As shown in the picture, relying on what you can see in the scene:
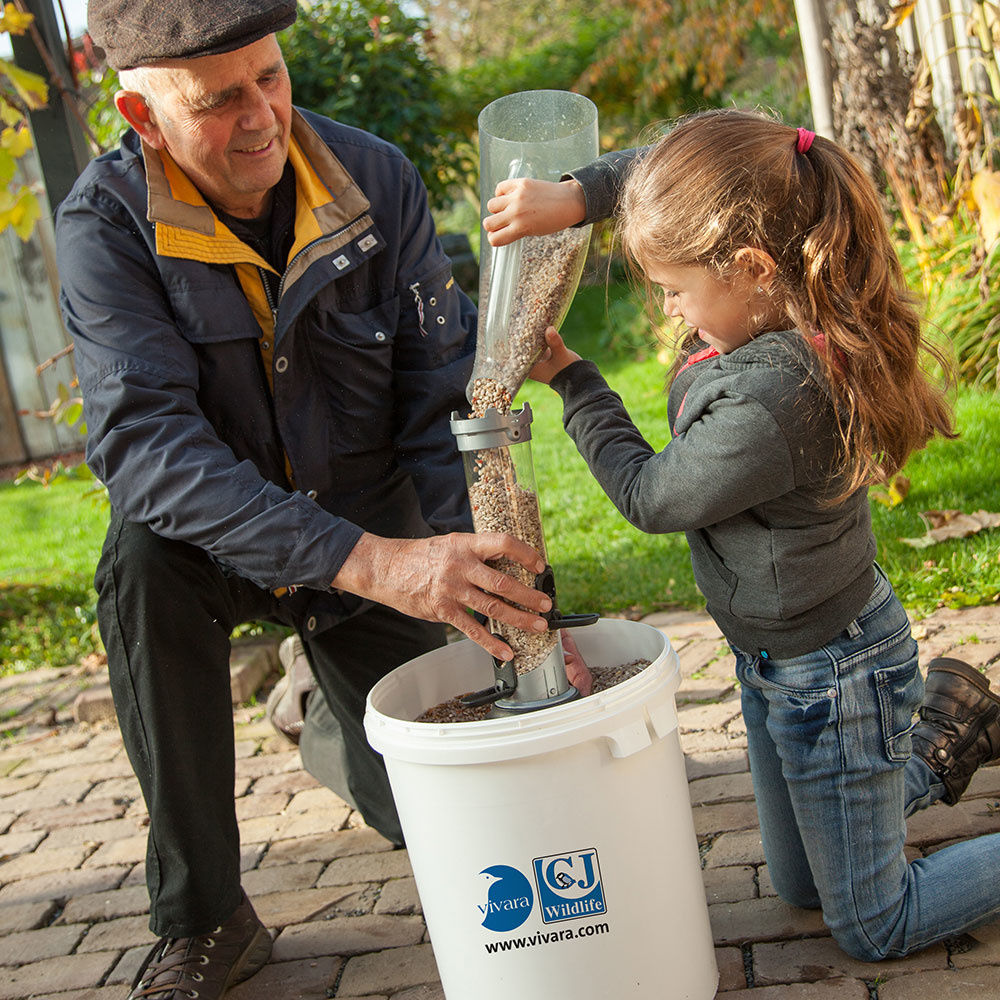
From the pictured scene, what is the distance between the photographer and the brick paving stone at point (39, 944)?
2342mm

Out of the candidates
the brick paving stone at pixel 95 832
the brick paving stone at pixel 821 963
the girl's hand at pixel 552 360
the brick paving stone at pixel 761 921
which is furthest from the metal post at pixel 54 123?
the brick paving stone at pixel 821 963

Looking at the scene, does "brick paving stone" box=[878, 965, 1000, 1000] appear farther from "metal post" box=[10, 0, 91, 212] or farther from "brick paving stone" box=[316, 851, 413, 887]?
"metal post" box=[10, 0, 91, 212]

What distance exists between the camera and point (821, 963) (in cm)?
185

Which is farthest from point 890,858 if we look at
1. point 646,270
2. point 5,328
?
point 5,328

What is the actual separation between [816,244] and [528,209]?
433mm

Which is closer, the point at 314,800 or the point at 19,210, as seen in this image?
the point at 314,800

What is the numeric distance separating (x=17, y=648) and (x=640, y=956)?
137 inches

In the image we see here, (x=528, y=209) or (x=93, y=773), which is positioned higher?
(x=528, y=209)

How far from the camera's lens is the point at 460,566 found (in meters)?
1.73

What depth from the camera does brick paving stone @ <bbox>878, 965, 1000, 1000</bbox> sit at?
1.69m

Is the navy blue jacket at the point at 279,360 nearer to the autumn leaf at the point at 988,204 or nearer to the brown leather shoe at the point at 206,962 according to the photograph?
the brown leather shoe at the point at 206,962

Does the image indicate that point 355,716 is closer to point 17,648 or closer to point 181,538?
point 181,538

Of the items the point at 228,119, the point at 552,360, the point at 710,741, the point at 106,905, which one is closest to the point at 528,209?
the point at 552,360

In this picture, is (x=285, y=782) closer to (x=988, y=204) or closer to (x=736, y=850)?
(x=736, y=850)
